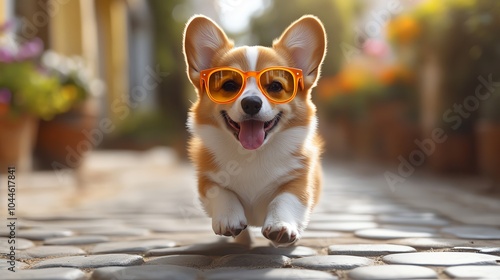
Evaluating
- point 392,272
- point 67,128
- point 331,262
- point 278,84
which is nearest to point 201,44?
point 278,84

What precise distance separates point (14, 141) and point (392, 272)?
4.56 m

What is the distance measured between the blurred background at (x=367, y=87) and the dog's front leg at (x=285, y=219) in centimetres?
125

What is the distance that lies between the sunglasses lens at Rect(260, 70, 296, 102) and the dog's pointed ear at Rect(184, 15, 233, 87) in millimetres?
314

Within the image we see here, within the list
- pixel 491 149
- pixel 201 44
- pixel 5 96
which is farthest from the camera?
pixel 5 96

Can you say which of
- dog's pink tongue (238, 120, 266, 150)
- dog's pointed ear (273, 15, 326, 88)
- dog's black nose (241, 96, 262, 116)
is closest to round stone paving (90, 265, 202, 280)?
dog's pink tongue (238, 120, 266, 150)

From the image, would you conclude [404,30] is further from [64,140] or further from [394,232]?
[394,232]

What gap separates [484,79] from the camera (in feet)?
20.2

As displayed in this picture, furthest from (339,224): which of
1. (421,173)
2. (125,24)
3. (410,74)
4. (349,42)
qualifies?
(125,24)

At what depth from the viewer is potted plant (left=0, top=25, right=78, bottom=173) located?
5.73m

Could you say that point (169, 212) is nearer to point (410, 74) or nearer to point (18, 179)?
point (18, 179)

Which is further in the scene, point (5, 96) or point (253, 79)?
point (5, 96)

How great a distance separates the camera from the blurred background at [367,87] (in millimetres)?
5820

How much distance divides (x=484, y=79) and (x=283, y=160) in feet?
13.7

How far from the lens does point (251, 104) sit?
2.41 meters
